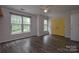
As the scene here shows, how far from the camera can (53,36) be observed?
10.6 ft

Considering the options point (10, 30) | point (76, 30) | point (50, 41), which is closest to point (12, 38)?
point (10, 30)

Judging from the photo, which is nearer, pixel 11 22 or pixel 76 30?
pixel 76 30

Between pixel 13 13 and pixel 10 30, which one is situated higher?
pixel 13 13

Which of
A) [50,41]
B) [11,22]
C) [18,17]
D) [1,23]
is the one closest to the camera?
[50,41]

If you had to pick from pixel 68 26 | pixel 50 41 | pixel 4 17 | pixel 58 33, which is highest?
pixel 4 17

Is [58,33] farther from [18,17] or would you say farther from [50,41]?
[18,17]

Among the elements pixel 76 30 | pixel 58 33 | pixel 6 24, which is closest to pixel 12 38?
pixel 6 24

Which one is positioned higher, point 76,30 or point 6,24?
point 6,24

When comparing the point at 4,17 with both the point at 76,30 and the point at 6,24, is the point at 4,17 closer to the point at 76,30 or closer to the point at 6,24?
the point at 6,24

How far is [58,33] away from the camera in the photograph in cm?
346

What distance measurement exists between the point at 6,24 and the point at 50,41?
1847mm
